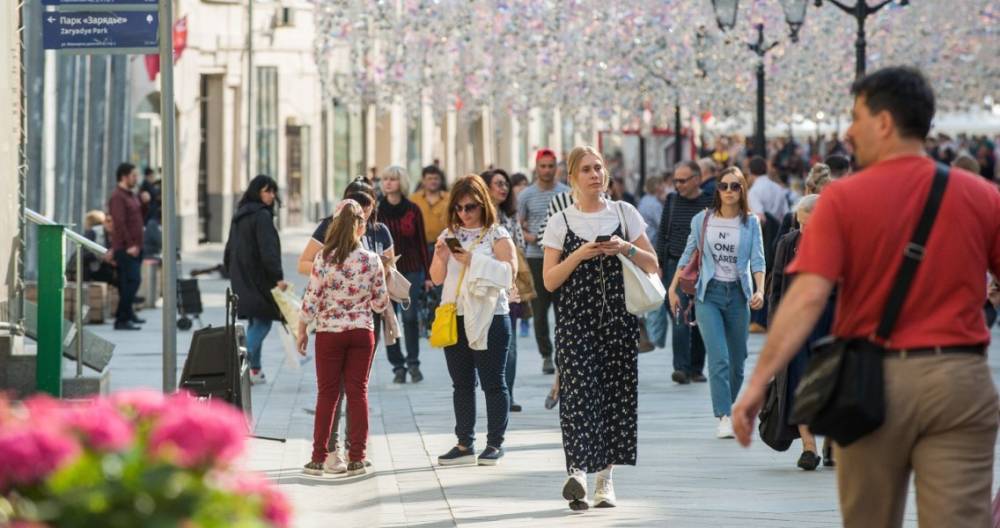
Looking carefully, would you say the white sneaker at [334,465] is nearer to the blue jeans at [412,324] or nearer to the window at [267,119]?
the blue jeans at [412,324]

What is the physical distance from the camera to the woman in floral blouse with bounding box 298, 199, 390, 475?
458 inches

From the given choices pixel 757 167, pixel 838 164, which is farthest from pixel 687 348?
pixel 757 167

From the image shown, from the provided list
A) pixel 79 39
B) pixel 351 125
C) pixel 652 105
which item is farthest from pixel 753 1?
pixel 351 125

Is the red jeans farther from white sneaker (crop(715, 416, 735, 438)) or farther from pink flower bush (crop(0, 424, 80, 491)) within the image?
pink flower bush (crop(0, 424, 80, 491))

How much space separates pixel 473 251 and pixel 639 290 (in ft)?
7.01

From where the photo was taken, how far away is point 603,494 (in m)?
10.1

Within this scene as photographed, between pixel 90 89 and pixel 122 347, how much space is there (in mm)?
12344

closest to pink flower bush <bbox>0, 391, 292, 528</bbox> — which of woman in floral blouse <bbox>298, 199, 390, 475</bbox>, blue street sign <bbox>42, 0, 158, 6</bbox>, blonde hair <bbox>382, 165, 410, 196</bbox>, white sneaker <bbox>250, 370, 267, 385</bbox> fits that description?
woman in floral blouse <bbox>298, 199, 390, 475</bbox>

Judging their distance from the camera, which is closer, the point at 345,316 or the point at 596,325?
the point at 596,325

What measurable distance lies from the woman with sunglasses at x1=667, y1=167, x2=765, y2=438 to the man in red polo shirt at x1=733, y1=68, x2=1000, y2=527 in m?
7.56

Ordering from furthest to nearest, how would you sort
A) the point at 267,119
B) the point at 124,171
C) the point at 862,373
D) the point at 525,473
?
the point at 267,119 < the point at 124,171 < the point at 525,473 < the point at 862,373

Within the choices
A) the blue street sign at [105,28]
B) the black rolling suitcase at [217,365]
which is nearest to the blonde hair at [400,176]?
the black rolling suitcase at [217,365]

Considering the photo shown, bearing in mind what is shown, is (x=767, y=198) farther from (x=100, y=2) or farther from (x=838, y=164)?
(x=100, y=2)

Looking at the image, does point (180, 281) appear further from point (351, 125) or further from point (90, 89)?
point (351, 125)
